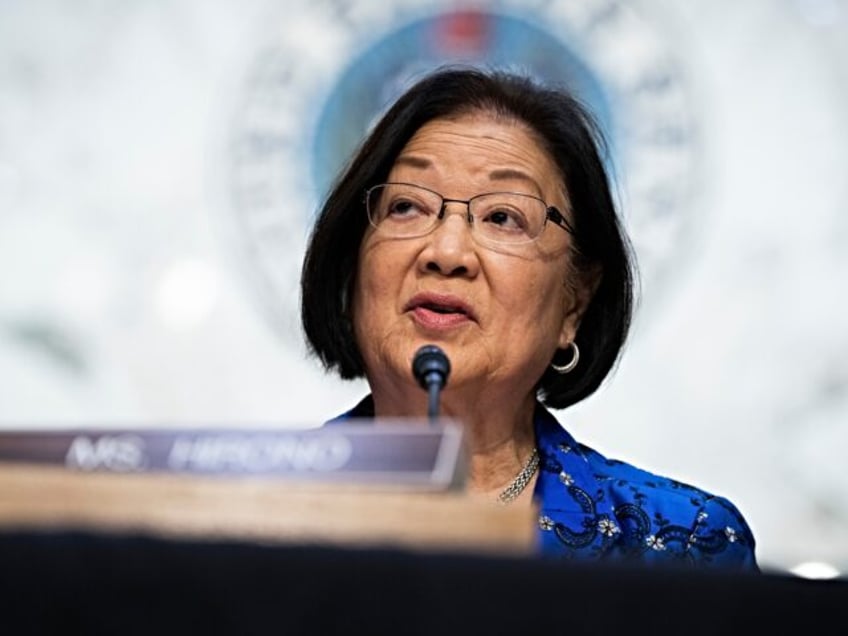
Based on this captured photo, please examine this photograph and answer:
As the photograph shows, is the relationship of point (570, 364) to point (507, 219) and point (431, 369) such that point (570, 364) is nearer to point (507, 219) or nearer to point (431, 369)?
point (507, 219)

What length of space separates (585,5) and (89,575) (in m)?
2.61

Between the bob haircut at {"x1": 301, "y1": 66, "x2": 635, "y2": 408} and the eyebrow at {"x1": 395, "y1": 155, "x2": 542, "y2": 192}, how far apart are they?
43 mm

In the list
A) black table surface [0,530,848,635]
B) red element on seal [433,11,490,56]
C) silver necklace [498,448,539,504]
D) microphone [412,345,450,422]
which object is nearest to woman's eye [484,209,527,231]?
silver necklace [498,448,539,504]

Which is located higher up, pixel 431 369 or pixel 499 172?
pixel 499 172

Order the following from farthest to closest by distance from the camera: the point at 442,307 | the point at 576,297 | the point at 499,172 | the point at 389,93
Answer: the point at 389,93 → the point at 576,297 → the point at 499,172 → the point at 442,307

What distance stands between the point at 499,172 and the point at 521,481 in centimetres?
45

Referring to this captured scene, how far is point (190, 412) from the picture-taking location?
124 inches

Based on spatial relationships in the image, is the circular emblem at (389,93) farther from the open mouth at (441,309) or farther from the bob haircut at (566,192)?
the open mouth at (441,309)

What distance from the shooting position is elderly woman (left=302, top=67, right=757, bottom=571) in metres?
1.89

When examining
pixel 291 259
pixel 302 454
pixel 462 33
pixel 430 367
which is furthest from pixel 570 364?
pixel 462 33

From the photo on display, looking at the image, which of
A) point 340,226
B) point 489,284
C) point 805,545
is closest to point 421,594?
point 489,284

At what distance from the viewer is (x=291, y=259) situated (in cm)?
320

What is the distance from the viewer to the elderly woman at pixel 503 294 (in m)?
1.89

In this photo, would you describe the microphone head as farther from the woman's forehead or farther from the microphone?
the woman's forehead
